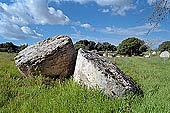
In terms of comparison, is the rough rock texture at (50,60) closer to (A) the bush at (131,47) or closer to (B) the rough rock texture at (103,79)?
(B) the rough rock texture at (103,79)

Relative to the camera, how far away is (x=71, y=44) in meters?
7.30

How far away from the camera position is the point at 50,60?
6.64 meters

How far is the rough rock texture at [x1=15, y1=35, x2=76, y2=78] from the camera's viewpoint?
659 centimetres

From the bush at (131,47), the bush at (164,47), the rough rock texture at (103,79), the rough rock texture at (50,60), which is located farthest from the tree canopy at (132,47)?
the rough rock texture at (103,79)

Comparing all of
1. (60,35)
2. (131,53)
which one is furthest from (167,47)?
(60,35)

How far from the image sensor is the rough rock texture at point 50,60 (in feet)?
21.6

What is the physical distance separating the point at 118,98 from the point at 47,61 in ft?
11.7

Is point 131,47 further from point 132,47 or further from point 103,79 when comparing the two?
point 103,79

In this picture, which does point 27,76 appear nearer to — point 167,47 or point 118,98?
point 118,98

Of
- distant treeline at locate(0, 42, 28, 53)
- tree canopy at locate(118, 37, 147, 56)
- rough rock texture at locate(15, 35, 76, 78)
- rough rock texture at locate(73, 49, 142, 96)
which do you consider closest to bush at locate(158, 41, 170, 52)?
tree canopy at locate(118, 37, 147, 56)

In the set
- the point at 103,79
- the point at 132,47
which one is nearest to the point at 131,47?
the point at 132,47

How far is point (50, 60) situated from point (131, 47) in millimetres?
51348

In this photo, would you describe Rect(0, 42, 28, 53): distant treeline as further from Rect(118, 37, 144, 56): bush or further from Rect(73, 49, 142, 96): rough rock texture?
Rect(73, 49, 142, 96): rough rock texture

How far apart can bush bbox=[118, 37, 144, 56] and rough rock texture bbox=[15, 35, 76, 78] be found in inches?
1974
